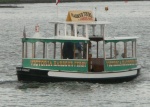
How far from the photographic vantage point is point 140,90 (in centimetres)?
4819

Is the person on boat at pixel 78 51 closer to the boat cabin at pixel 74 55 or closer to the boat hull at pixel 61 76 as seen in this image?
the boat cabin at pixel 74 55

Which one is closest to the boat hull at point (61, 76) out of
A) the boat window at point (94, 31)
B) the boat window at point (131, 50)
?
the boat window at point (131, 50)

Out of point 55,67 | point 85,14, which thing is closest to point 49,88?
point 55,67

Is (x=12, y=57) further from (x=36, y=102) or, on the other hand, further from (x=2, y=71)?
(x=36, y=102)

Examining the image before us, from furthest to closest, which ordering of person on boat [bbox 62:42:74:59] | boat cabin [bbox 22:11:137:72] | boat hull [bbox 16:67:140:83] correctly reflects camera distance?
person on boat [bbox 62:42:74:59], boat cabin [bbox 22:11:137:72], boat hull [bbox 16:67:140:83]

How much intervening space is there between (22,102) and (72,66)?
21.0ft

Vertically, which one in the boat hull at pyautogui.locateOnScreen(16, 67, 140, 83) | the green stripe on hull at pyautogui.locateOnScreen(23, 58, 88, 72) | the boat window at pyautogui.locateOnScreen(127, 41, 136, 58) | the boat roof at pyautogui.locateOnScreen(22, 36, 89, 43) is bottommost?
the boat hull at pyautogui.locateOnScreen(16, 67, 140, 83)

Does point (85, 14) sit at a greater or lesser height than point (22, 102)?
greater

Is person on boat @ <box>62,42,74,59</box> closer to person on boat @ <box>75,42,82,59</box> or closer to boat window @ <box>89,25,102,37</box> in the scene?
person on boat @ <box>75,42,82,59</box>

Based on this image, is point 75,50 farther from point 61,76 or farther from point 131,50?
point 131,50

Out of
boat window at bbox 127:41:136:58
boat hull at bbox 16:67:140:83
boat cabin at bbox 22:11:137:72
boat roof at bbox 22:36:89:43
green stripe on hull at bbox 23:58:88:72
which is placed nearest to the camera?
boat hull at bbox 16:67:140:83

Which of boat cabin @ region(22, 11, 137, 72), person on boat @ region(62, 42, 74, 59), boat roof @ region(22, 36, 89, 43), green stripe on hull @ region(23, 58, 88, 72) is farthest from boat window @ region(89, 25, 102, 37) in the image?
green stripe on hull @ region(23, 58, 88, 72)

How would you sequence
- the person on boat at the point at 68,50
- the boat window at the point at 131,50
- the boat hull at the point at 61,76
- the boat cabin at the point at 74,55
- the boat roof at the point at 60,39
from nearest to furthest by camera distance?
the boat hull at the point at 61,76 < the boat cabin at the point at 74,55 < the boat roof at the point at 60,39 < the person on boat at the point at 68,50 < the boat window at the point at 131,50

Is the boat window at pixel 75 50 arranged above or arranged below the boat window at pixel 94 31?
below
